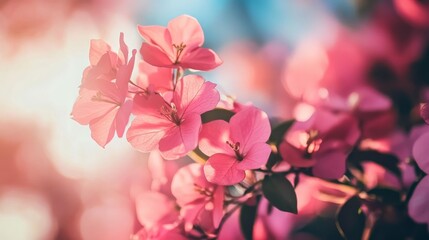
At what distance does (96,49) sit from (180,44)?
0.07 metres

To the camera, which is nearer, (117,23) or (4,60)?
(117,23)

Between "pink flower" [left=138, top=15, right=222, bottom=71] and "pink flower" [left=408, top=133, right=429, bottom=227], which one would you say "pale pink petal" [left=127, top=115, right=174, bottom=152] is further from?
"pink flower" [left=408, top=133, right=429, bottom=227]

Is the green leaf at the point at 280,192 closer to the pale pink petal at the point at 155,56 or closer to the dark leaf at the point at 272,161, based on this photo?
the dark leaf at the point at 272,161

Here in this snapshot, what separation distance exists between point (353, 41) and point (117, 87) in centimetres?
61

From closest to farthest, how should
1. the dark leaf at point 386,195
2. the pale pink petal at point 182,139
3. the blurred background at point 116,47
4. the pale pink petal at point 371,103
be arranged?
the pale pink petal at point 182,139 < the dark leaf at point 386,195 < the pale pink petal at point 371,103 < the blurred background at point 116,47

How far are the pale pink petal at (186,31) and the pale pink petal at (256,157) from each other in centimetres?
11

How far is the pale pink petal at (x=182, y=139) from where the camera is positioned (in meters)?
0.43

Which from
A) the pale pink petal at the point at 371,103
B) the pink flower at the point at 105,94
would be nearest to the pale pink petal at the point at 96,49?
the pink flower at the point at 105,94

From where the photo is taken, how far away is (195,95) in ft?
1.48

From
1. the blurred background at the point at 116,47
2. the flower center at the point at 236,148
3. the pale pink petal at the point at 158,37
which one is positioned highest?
the pale pink petal at the point at 158,37

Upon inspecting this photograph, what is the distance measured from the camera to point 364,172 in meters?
0.63

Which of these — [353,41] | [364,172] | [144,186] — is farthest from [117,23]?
[364,172]

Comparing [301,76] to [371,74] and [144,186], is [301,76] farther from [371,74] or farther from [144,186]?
[144,186]

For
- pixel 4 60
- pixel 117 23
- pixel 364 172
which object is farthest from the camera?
pixel 4 60
